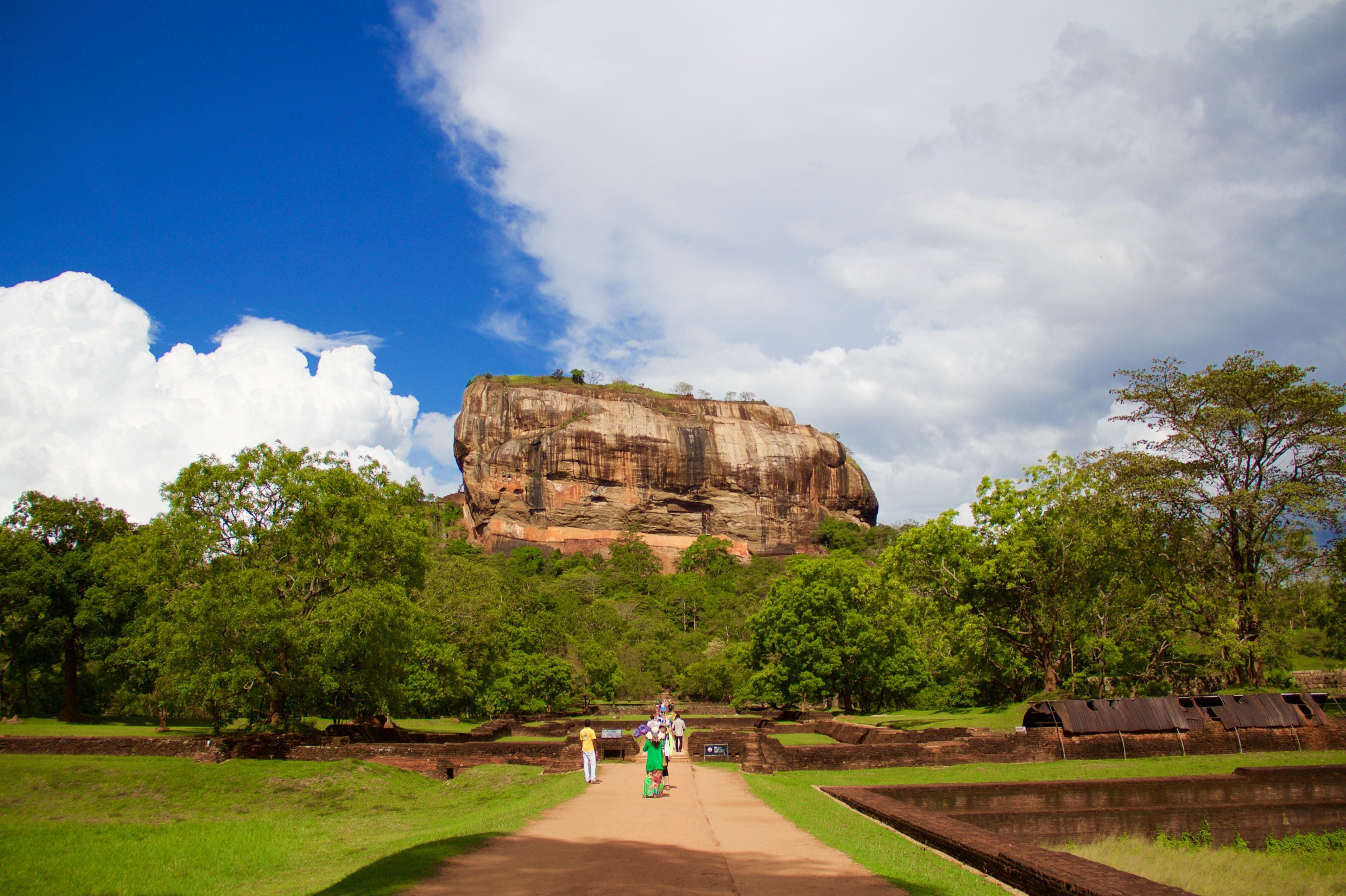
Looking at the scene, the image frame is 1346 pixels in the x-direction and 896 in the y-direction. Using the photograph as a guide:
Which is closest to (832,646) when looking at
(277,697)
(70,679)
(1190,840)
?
(1190,840)

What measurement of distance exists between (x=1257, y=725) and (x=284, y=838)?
1995 cm

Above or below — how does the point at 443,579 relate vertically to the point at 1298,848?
above

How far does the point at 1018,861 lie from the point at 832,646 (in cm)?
2497

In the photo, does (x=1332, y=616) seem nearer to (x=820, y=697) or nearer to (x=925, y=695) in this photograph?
(x=925, y=695)

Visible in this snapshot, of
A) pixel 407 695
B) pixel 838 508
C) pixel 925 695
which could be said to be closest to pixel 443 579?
pixel 407 695

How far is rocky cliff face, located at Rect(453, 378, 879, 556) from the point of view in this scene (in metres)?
85.8

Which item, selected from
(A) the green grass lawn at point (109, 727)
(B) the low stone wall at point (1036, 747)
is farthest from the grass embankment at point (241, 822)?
(A) the green grass lawn at point (109, 727)

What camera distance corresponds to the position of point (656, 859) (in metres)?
7.43

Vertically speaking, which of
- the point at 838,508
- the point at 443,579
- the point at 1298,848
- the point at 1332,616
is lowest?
the point at 1298,848

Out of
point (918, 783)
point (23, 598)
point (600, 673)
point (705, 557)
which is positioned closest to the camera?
point (918, 783)

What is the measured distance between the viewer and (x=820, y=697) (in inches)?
1286

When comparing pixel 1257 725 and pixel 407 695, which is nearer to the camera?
pixel 1257 725

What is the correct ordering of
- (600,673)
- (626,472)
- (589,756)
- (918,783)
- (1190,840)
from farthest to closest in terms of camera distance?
(626,472) < (600,673) < (589,756) < (918,783) < (1190,840)

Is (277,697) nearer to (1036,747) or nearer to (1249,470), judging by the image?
(1036,747)
